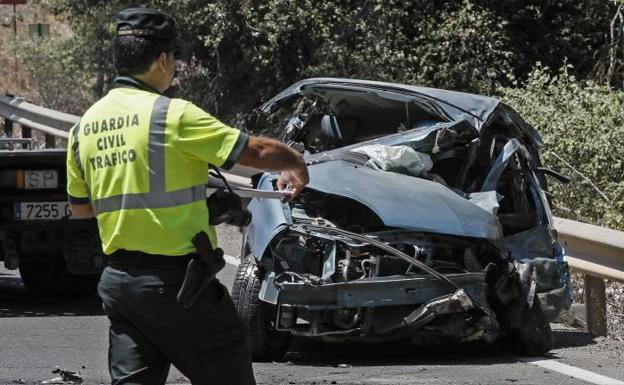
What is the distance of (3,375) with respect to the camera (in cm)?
734

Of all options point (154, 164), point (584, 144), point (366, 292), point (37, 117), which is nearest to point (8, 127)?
point (37, 117)

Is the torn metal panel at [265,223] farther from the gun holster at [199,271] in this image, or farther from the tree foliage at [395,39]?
the tree foliage at [395,39]

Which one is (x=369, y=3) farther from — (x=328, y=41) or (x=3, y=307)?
(x=3, y=307)

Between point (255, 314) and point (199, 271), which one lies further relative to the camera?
point (255, 314)

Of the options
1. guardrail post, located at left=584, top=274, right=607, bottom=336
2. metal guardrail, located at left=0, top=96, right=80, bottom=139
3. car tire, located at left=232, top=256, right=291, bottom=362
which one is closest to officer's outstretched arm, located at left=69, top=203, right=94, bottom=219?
car tire, located at left=232, top=256, right=291, bottom=362

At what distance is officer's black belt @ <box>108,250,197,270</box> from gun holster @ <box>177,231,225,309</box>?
44 millimetres

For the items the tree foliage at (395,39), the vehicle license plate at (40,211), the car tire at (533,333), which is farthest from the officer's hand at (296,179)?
the tree foliage at (395,39)

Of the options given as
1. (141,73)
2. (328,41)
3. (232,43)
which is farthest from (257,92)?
(141,73)

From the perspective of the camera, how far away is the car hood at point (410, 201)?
24.3 feet

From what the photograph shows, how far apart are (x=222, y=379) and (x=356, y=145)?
398cm

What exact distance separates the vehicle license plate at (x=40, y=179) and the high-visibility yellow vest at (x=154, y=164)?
5.02 m

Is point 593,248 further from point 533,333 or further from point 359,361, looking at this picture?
point 359,361

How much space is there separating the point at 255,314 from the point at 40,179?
2.60m

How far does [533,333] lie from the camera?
7.81m
